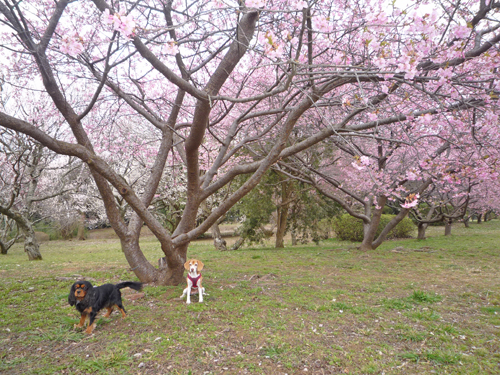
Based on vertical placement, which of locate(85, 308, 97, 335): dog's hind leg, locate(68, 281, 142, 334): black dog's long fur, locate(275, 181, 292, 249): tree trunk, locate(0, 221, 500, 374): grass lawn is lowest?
locate(0, 221, 500, 374): grass lawn

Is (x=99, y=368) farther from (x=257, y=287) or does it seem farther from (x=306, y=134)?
(x=306, y=134)

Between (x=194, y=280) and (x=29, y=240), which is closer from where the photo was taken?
(x=194, y=280)

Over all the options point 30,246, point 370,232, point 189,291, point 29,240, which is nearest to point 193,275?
point 189,291

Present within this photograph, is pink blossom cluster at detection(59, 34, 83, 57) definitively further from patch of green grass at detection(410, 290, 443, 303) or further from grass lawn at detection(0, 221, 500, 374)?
patch of green grass at detection(410, 290, 443, 303)

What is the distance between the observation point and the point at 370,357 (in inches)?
108

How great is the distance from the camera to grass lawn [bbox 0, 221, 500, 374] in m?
2.63

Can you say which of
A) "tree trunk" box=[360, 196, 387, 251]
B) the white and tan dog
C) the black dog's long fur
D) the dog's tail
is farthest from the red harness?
"tree trunk" box=[360, 196, 387, 251]

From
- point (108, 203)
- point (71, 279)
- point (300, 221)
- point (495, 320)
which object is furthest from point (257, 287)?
point (300, 221)

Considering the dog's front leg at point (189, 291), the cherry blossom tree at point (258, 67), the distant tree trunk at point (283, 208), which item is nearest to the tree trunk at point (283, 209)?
the distant tree trunk at point (283, 208)

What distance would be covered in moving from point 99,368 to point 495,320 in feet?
14.4

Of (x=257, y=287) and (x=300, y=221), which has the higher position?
(x=300, y=221)

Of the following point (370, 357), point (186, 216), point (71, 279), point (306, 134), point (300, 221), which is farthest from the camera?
point (300, 221)

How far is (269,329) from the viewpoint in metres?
3.31

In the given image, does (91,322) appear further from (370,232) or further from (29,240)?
(29,240)
